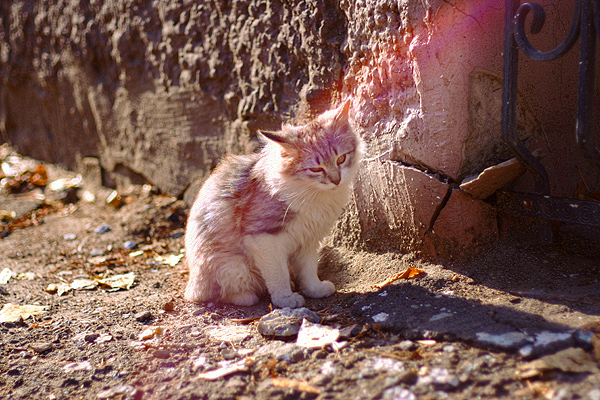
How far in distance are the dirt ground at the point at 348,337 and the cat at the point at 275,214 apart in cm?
16

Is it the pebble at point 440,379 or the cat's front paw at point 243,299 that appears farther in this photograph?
the cat's front paw at point 243,299

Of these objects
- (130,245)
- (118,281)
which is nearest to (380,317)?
(118,281)

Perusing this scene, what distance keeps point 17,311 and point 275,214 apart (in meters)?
1.76

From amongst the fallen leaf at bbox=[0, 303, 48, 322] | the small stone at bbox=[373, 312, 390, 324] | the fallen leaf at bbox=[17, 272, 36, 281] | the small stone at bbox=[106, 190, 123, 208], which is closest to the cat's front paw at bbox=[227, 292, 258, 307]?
the small stone at bbox=[373, 312, 390, 324]

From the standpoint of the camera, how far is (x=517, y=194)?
2570 millimetres

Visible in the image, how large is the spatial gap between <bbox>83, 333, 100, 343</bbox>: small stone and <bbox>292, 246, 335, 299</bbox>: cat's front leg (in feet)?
4.03

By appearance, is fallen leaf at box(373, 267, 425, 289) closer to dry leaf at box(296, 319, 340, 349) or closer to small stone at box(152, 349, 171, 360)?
dry leaf at box(296, 319, 340, 349)

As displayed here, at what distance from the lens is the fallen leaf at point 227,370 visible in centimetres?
206

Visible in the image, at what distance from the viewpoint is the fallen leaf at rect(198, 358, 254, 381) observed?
2.06m

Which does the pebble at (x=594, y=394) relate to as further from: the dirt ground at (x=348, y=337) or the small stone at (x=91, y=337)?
the small stone at (x=91, y=337)

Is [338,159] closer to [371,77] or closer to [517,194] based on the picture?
[371,77]

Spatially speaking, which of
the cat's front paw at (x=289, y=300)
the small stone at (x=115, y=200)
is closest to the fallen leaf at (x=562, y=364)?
the cat's front paw at (x=289, y=300)

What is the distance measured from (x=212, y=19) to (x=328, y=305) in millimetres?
2624

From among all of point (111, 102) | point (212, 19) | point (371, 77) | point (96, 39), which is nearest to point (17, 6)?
point (96, 39)
